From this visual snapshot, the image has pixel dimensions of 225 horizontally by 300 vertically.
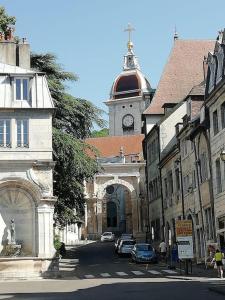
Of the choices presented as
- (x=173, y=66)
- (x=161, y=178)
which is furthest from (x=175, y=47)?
(x=161, y=178)

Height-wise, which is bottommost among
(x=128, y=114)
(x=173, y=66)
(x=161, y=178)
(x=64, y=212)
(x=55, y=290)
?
(x=55, y=290)

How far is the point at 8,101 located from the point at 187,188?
14.5m

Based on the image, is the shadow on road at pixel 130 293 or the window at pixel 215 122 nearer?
the shadow on road at pixel 130 293

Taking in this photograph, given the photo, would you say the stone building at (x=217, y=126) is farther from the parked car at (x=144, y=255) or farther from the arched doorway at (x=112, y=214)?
the arched doorway at (x=112, y=214)

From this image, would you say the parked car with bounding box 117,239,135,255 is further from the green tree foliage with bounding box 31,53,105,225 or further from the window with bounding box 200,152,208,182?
the window with bounding box 200,152,208,182

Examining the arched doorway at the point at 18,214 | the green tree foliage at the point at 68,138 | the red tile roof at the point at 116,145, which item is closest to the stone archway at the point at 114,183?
the red tile roof at the point at 116,145

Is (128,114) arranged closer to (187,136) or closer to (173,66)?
(173,66)

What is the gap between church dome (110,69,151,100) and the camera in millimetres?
129750

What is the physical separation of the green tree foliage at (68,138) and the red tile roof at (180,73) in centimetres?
1197

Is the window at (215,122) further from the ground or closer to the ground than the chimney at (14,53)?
closer to the ground

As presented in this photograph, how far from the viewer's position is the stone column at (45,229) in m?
30.9

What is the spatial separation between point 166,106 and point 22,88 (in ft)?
64.7

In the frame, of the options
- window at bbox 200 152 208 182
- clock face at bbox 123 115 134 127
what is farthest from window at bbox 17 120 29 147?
clock face at bbox 123 115 134 127

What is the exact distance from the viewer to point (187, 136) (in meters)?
39.4
